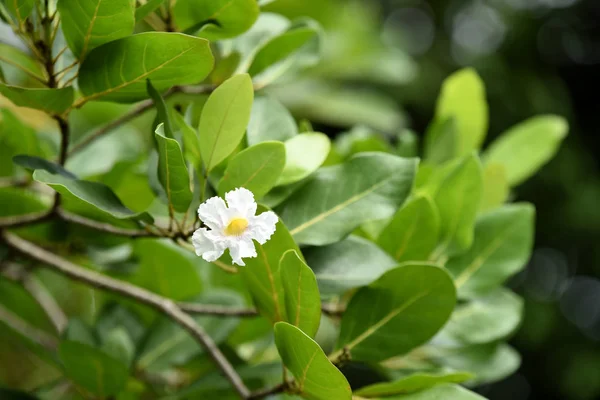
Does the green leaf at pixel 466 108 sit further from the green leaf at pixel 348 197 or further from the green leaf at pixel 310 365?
the green leaf at pixel 310 365

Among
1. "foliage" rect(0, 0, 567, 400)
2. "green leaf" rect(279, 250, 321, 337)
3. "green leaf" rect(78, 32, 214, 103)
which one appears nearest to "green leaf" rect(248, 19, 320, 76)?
"foliage" rect(0, 0, 567, 400)

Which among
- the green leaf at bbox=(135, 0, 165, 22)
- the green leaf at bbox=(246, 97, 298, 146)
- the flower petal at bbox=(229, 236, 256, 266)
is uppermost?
the green leaf at bbox=(135, 0, 165, 22)

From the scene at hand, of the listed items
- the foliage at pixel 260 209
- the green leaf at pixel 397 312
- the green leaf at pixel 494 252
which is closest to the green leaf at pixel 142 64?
the foliage at pixel 260 209

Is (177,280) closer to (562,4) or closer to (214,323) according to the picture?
(214,323)

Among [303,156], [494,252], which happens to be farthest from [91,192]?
[494,252]

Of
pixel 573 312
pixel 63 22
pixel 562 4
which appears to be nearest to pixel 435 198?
pixel 63 22

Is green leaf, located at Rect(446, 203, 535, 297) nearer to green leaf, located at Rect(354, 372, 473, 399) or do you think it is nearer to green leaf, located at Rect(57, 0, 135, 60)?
green leaf, located at Rect(354, 372, 473, 399)

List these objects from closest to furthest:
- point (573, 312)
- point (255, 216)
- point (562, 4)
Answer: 1. point (255, 216)
2. point (573, 312)
3. point (562, 4)
